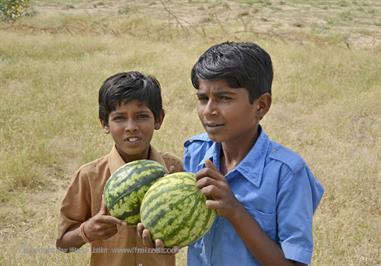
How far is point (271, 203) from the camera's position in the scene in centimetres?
177

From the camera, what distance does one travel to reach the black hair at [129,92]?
7.39 ft

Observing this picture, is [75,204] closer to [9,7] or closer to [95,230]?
[95,230]

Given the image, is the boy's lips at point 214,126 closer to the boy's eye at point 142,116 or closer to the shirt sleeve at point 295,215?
the shirt sleeve at point 295,215

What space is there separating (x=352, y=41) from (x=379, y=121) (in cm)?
845

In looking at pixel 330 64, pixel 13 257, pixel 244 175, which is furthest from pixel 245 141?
pixel 330 64

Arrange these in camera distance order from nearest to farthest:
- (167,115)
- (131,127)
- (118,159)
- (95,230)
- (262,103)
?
(262,103), (95,230), (131,127), (118,159), (167,115)

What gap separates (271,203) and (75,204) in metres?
0.95

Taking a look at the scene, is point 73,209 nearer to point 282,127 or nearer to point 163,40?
point 282,127

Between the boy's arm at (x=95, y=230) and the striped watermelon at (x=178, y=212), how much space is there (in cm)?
22

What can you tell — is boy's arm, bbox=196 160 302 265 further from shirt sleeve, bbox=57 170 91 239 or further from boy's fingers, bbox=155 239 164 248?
shirt sleeve, bbox=57 170 91 239

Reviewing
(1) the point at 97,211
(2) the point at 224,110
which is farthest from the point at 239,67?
(1) the point at 97,211

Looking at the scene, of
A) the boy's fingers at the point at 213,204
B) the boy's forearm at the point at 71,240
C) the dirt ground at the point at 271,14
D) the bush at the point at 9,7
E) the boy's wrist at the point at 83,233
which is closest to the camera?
the boy's fingers at the point at 213,204

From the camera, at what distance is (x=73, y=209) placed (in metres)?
2.30

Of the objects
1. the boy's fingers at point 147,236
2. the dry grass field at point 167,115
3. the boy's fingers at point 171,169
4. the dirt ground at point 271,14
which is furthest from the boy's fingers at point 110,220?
the dirt ground at point 271,14
